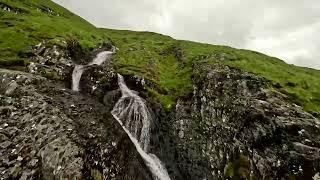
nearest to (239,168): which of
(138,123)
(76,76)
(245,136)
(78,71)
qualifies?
(245,136)

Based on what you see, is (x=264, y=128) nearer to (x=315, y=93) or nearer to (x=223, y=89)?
(x=223, y=89)

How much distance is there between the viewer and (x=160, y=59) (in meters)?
85.9

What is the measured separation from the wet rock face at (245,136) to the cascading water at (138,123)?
136 inches

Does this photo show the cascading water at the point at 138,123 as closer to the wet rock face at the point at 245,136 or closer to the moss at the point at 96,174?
the wet rock face at the point at 245,136

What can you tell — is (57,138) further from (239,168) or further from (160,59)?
(160,59)

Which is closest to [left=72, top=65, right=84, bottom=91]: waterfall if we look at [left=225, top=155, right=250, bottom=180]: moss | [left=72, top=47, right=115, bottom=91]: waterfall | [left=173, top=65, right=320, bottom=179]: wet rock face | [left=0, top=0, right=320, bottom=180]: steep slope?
[left=72, top=47, right=115, bottom=91]: waterfall

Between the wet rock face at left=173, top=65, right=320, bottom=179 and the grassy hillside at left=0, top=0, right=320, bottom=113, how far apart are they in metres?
4.76

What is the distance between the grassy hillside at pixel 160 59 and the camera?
61.1 m

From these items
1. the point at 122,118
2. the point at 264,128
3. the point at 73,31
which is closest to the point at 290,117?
the point at 264,128

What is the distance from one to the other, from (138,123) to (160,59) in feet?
123

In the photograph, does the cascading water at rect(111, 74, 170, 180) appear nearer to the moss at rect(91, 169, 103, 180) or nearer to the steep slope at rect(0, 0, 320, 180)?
the steep slope at rect(0, 0, 320, 180)

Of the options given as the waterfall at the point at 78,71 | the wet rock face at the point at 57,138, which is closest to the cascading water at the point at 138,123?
the wet rock face at the point at 57,138

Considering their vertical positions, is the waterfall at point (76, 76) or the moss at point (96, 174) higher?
the waterfall at point (76, 76)

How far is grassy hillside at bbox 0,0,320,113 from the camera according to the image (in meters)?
61.1
